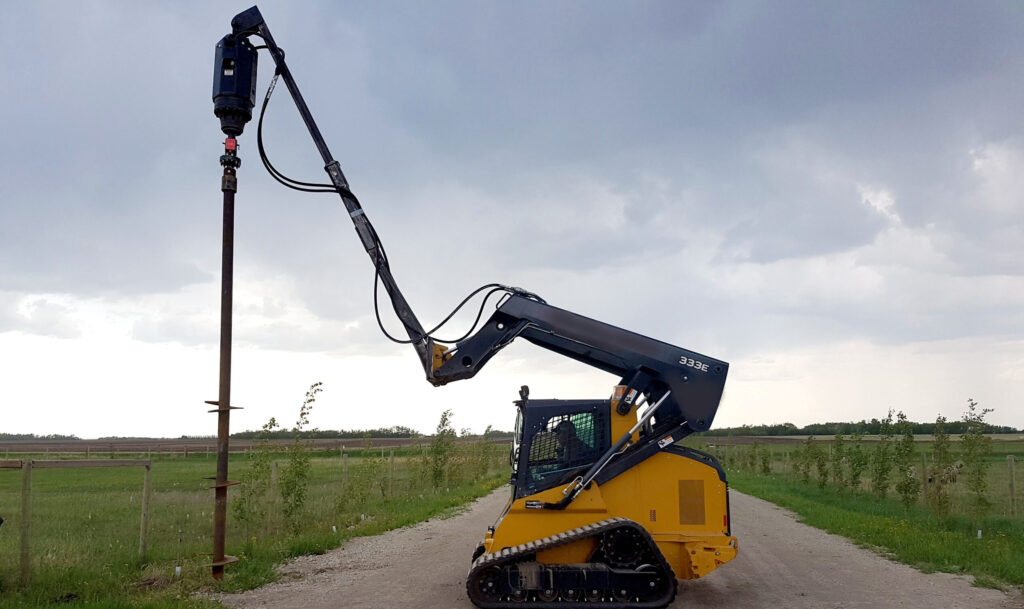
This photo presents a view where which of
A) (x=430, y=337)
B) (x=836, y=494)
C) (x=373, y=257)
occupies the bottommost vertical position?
(x=836, y=494)

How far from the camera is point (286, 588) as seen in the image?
395 inches

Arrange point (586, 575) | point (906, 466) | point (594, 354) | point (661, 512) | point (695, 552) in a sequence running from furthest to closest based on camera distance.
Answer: point (906, 466) < point (594, 354) < point (661, 512) < point (695, 552) < point (586, 575)

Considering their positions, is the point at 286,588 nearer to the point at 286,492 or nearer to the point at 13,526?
the point at 286,492

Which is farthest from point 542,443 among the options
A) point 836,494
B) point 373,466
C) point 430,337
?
point 836,494

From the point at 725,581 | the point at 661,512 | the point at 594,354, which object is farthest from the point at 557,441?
the point at 725,581

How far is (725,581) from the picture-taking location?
10531mm

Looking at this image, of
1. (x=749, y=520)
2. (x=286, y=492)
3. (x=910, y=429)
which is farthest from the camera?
(x=910, y=429)

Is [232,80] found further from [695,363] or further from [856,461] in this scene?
[856,461]

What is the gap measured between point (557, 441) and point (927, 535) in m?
8.60

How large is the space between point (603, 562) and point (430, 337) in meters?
3.64

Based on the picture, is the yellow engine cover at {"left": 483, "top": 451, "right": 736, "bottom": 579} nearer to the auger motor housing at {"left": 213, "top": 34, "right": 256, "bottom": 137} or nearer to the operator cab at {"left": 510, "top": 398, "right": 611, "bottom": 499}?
the operator cab at {"left": 510, "top": 398, "right": 611, "bottom": 499}

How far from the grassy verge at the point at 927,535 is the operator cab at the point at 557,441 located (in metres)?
5.82

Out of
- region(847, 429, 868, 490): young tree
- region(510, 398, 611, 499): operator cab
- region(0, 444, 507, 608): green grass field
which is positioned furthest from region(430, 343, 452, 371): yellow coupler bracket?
region(847, 429, 868, 490): young tree

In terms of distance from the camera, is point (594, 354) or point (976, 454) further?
Result: point (976, 454)
